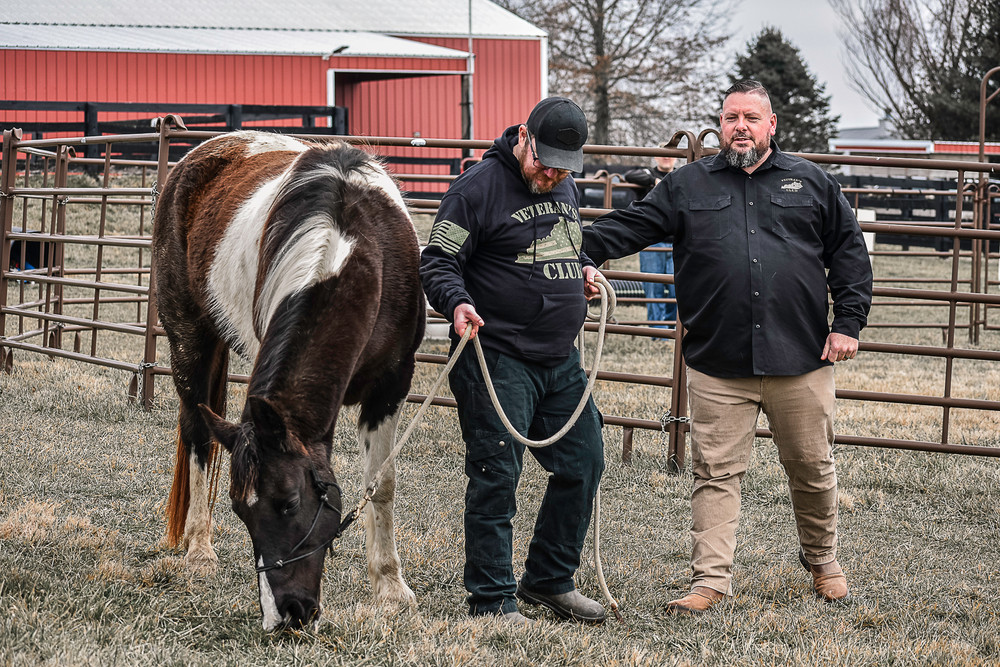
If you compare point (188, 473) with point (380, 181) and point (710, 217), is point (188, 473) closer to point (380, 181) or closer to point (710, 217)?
point (380, 181)

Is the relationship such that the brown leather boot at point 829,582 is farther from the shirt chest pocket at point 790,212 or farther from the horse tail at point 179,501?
the horse tail at point 179,501

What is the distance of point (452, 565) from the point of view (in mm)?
3812

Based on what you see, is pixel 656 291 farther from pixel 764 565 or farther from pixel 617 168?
pixel 617 168

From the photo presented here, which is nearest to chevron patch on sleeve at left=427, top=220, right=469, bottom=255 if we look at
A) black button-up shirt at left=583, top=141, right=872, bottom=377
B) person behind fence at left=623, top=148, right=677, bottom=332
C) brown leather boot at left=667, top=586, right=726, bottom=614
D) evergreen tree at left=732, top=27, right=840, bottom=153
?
black button-up shirt at left=583, top=141, right=872, bottom=377

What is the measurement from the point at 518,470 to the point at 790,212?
4.45 feet

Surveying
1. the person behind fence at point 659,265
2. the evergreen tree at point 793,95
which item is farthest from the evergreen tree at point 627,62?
the person behind fence at point 659,265

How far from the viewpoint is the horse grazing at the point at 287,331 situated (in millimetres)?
2756

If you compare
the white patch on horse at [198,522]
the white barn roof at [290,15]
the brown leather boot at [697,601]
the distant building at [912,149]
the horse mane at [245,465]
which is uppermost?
the white barn roof at [290,15]

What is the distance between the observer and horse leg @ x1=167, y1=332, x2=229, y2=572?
3.81 metres

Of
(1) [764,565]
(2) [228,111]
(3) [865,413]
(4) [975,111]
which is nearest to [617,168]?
(2) [228,111]

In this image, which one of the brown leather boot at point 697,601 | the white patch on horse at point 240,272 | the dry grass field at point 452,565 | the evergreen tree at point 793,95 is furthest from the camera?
the evergreen tree at point 793,95

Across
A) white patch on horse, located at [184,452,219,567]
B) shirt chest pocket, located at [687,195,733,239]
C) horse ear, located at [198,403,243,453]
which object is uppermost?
shirt chest pocket, located at [687,195,733,239]

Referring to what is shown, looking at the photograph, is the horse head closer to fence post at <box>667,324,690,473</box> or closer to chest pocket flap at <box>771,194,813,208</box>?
chest pocket flap at <box>771,194,813,208</box>

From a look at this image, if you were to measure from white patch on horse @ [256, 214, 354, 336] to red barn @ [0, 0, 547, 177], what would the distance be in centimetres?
1703
